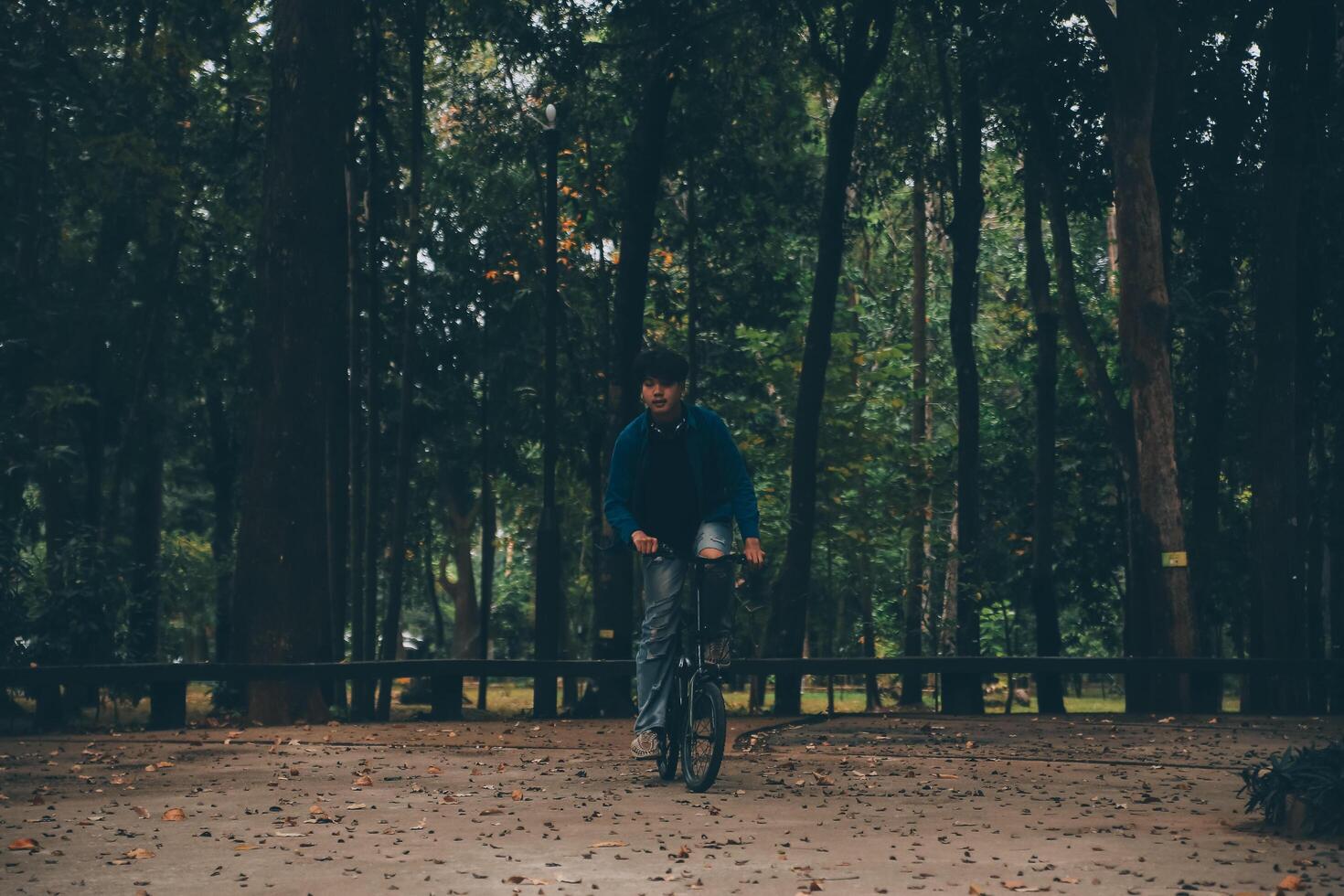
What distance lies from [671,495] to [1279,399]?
11835mm

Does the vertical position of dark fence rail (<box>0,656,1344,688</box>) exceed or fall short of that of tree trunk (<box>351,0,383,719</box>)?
it falls short

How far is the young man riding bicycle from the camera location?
29.9ft

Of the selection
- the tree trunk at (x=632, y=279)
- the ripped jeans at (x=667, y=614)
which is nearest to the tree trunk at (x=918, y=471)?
the tree trunk at (x=632, y=279)

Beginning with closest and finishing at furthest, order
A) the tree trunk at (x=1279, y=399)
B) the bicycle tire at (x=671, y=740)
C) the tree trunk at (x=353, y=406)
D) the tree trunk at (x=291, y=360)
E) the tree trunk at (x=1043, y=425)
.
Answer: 1. the bicycle tire at (x=671, y=740)
2. the tree trunk at (x=291, y=360)
3. the tree trunk at (x=1279, y=399)
4. the tree trunk at (x=1043, y=425)
5. the tree trunk at (x=353, y=406)

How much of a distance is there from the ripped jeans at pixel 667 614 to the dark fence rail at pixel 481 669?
403 centimetres

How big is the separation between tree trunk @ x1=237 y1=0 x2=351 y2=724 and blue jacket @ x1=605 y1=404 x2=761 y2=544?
628 centimetres

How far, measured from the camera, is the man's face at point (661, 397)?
356 inches

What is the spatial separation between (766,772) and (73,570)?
1105cm

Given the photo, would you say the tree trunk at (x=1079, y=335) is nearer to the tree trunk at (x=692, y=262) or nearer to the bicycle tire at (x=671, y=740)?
the tree trunk at (x=692, y=262)

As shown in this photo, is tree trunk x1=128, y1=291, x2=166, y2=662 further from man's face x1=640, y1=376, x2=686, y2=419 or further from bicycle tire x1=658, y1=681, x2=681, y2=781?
man's face x1=640, y1=376, x2=686, y2=419

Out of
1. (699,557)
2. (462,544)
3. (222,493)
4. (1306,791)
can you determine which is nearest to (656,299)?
(222,493)

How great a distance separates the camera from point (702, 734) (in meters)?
8.95

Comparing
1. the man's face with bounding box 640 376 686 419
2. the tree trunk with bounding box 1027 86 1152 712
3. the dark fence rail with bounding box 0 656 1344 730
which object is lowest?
the dark fence rail with bounding box 0 656 1344 730

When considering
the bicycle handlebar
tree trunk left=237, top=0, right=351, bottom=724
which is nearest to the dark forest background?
tree trunk left=237, top=0, right=351, bottom=724
